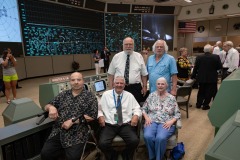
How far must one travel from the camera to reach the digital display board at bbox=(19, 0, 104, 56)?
703 cm

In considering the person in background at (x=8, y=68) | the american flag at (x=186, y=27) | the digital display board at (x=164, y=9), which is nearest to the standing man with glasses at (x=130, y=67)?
the person in background at (x=8, y=68)

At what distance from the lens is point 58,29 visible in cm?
801

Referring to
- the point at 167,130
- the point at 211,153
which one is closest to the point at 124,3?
the point at 167,130

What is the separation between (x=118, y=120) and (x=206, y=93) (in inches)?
111

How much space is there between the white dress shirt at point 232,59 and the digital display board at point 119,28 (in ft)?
20.2

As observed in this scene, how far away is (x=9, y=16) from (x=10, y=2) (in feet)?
1.64

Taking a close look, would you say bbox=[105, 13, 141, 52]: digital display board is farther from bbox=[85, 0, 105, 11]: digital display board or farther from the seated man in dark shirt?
the seated man in dark shirt

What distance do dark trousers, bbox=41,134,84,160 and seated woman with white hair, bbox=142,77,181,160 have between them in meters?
0.75

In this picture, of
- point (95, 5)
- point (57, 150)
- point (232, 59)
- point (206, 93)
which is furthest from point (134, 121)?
point (95, 5)

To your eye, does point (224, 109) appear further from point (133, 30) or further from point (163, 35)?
point (163, 35)

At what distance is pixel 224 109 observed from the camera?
65.2 inches

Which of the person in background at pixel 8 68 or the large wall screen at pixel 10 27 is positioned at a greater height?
the large wall screen at pixel 10 27

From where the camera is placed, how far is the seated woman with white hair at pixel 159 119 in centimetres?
196

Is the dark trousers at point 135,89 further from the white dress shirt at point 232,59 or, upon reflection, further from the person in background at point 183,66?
the white dress shirt at point 232,59
